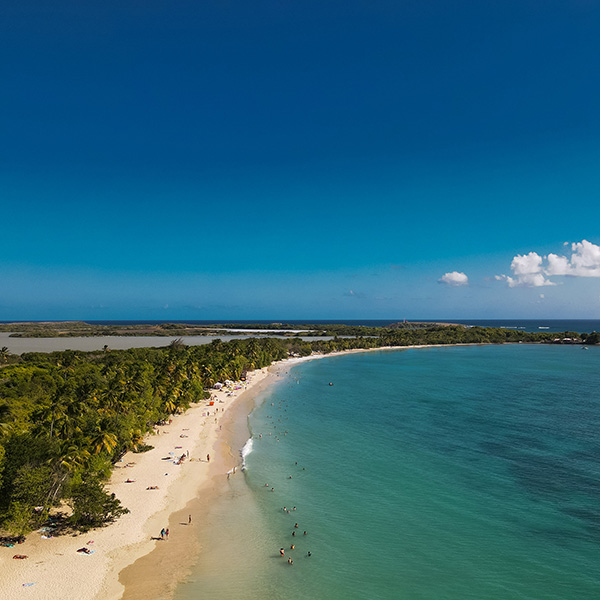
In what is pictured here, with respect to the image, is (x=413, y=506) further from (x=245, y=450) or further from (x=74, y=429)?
(x=74, y=429)

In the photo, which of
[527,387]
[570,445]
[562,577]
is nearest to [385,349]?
[527,387]

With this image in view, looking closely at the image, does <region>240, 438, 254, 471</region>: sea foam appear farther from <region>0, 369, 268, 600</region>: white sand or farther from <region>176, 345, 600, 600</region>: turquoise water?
<region>0, 369, 268, 600</region>: white sand

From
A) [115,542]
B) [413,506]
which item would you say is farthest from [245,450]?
[413,506]

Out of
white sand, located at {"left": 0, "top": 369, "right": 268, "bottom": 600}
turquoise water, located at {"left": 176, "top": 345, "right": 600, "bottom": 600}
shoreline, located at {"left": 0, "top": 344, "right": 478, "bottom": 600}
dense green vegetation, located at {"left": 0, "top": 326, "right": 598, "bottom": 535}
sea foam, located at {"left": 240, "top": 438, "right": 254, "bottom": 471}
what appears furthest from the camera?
sea foam, located at {"left": 240, "top": 438, "right": 254, "bottom": 471}

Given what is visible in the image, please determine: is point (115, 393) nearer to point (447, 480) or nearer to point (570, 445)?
point (447, 480)

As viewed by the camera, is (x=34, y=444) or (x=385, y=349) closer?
(x=34, y=444)

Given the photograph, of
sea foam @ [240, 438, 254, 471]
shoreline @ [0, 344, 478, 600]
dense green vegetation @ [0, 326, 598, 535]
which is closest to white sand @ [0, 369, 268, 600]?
shoreline @ [0, 344, 478, 600]

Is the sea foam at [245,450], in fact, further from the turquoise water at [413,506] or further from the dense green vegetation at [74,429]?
the dense green vegetation at [74,429]
